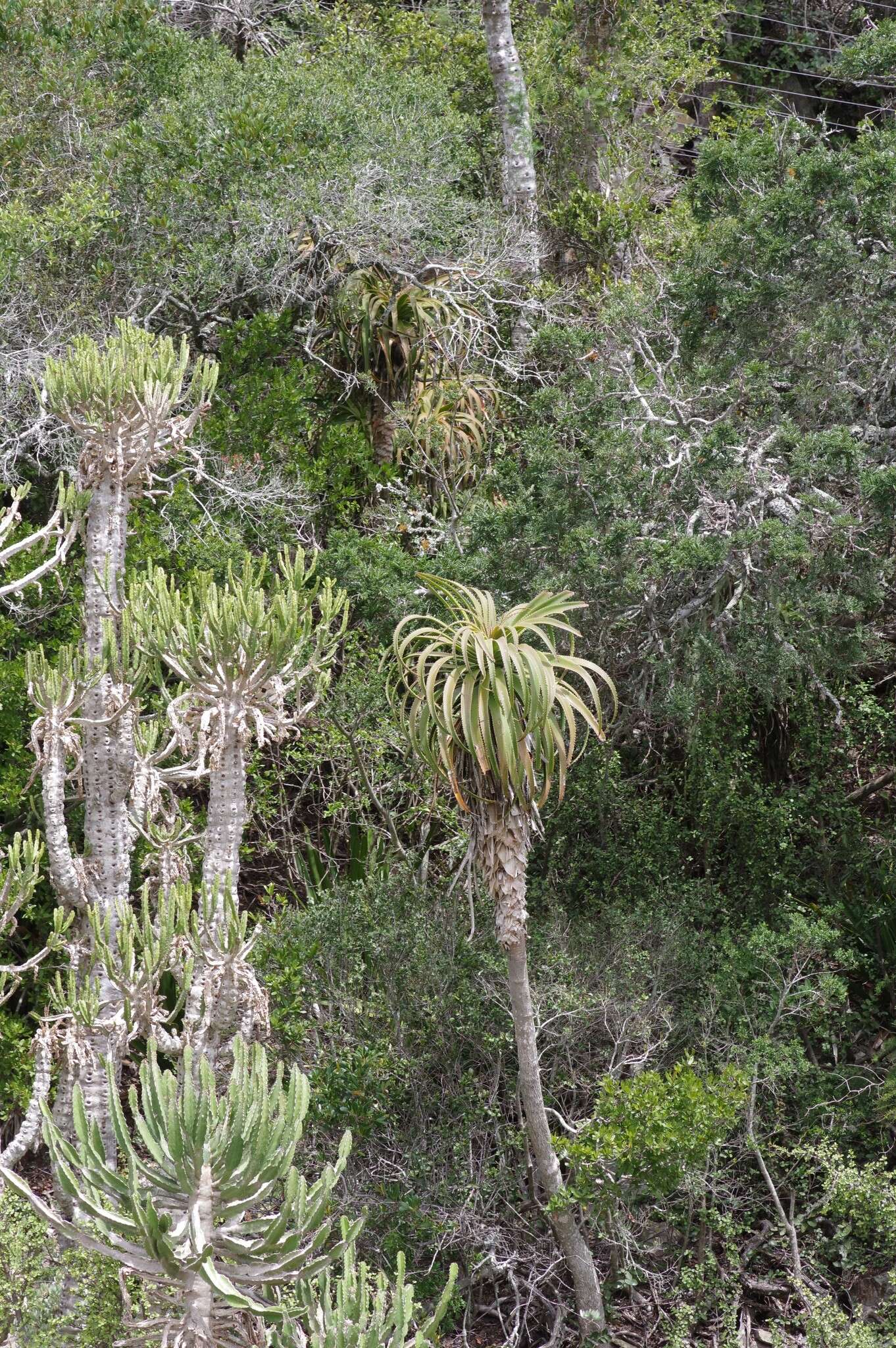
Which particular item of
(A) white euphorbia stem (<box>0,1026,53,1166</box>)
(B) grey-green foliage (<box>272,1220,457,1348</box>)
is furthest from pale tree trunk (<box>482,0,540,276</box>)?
(B) grey-green foliage (<box>272,1220,457,1348</box>)

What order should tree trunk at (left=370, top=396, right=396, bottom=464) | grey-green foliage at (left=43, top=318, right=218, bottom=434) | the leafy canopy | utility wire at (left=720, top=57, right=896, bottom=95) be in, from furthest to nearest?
1. utility wire at (left=720, top=57, right=896, bottom=95)
2. tree trunk at (left=370, top=396, right=396, bottom=464)
3. grey-green foliage at (left=43, top=318, right=218, bottom=434)
4. the leafy canopy

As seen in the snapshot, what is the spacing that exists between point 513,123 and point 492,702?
22.9ft

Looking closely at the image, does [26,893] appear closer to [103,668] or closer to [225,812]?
[103,668]

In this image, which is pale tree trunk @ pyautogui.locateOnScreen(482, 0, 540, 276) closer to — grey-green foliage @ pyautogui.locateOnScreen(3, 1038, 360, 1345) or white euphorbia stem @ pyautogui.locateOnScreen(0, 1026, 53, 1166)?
white euphorbia stem @ pyautogui.locateOnScreen(0, 1026, 53, 1166)

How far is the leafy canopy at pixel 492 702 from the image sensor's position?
4.12 metres

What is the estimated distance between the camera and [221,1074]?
16.9 feet

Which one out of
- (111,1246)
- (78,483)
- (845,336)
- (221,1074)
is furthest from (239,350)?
(111,1246)

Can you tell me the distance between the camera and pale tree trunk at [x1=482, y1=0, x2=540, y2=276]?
31.4 ft

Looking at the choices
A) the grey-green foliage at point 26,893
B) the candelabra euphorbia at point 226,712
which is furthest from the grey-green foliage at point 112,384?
the grey-green foliage at point 26,893

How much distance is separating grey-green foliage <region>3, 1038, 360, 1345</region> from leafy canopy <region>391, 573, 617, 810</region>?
1211mm

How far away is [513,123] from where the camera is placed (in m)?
9.59

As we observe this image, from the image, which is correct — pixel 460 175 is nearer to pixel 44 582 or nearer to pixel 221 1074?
pixel 44 582

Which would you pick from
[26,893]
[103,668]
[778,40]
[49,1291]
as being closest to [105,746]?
[103,668]

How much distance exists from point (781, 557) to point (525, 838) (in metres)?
1.78
